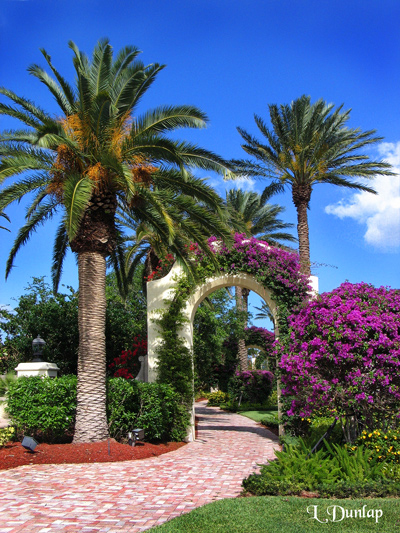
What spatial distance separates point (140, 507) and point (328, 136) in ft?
50.7

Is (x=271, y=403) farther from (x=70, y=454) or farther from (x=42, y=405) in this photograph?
(x=70, y=454)

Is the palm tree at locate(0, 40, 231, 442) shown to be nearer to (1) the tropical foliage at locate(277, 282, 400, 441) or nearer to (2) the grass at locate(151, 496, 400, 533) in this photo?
(1) the tropical foliage at locate(277, 282, 400, 441)

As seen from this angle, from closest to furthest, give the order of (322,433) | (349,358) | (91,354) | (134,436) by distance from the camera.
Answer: (349,358), (322,433), (91,354), (134,436)

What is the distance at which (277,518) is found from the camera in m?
5.31

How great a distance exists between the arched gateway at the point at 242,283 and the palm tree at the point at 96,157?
2.90 metres

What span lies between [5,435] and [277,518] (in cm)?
727

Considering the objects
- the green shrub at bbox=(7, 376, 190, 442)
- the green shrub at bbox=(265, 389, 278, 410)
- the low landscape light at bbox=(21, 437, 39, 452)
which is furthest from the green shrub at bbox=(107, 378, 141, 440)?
the green shrub at bbox=(265, 389, 278, 410)

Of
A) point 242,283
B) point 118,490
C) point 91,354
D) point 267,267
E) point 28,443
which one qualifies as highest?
point 267,267

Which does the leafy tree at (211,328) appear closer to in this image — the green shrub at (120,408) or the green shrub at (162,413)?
the green shrub at (162,413)

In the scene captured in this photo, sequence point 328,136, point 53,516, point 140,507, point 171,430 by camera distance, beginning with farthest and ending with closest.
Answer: point 328,136, point 171,430, point 140,507, point 53,516

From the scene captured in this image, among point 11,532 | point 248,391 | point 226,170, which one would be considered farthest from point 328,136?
point 11,532

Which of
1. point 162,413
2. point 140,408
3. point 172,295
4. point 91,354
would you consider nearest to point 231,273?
point 172,295

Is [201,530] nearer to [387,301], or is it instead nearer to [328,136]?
[387,301]

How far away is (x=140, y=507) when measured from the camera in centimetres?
614
